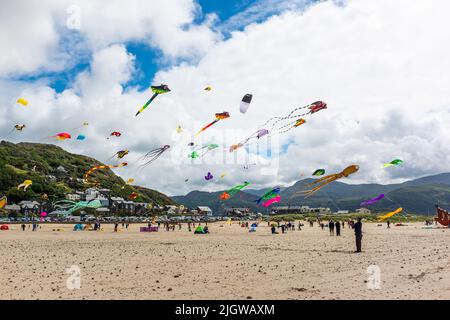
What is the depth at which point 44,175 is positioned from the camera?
151m

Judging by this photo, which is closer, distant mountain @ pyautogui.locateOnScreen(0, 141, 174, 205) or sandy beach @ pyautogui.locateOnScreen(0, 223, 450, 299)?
sandy beach @ pyautogui.locateOnScreen(0, 223, 450, 299)

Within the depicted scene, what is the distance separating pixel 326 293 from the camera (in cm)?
995

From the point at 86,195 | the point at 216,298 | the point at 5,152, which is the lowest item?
the point at 216,298

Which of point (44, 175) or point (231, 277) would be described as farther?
point (44, 175)

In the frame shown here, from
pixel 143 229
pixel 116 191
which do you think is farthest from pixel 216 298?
pixel 116 191

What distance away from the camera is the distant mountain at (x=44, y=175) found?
126750mm

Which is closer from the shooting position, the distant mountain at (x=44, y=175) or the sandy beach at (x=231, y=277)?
the sandy beach at (x=231, y=277)

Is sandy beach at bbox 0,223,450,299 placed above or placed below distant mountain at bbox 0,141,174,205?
below

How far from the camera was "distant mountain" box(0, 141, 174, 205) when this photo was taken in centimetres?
12675

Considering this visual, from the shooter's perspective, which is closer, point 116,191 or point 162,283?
point 162,283

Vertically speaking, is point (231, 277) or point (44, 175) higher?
point (44, 175)

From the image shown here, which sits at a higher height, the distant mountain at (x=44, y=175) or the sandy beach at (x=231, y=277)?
the distant mountain at (x=44, y=175)
